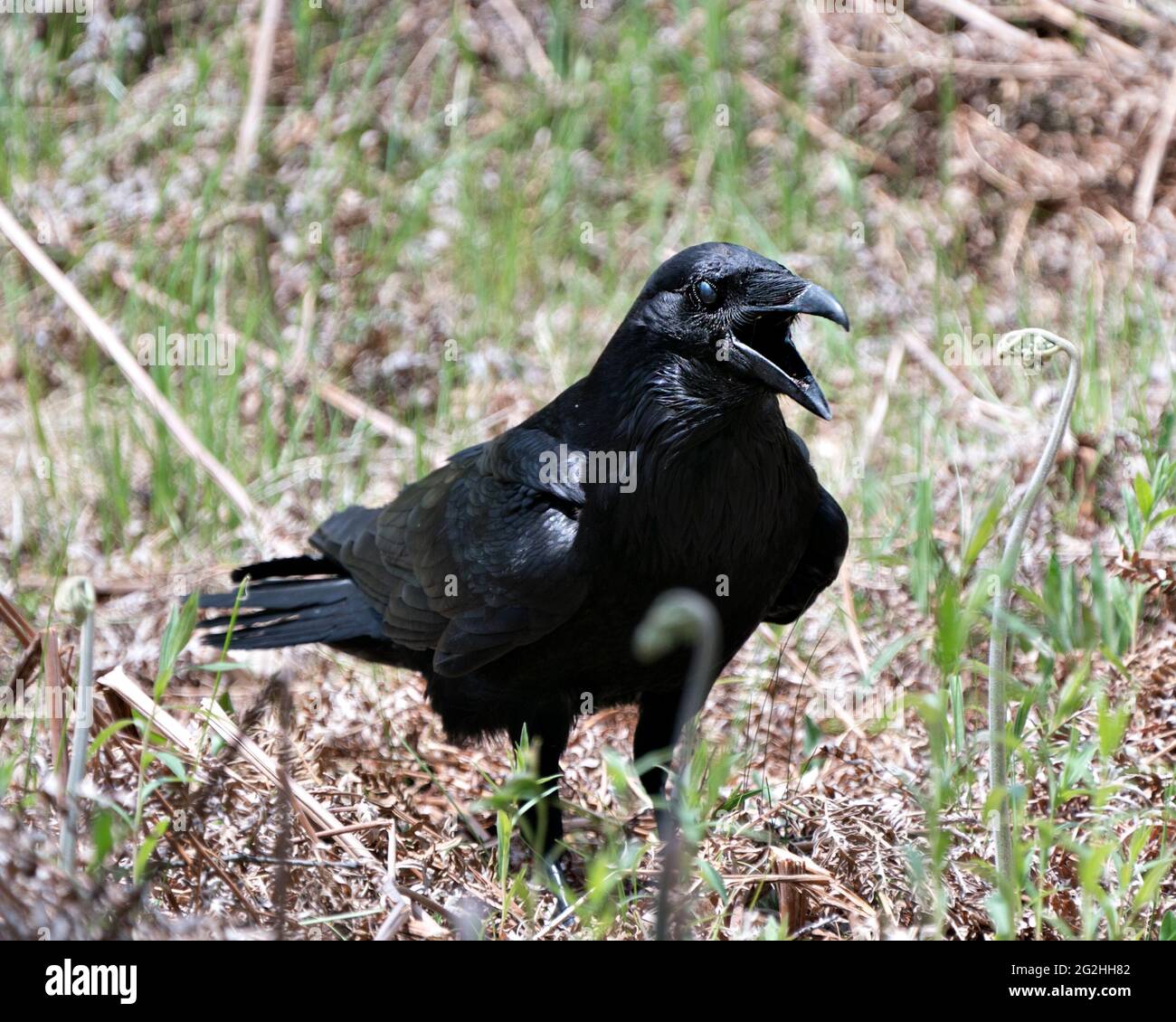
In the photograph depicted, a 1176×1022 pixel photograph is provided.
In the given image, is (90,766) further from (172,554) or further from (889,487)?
(889,487)

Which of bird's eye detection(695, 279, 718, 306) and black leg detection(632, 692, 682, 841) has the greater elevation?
bird's eye detection(695, 279, 718, 306)

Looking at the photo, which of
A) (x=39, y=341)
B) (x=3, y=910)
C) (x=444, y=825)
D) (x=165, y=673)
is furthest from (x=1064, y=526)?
(x=39, y=341)

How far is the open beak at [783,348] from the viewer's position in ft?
10.2

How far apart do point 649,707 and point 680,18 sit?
4773mm

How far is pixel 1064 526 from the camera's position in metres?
4.68

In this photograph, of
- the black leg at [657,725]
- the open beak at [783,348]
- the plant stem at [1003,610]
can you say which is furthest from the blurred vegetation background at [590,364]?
the open beak at [783,348]

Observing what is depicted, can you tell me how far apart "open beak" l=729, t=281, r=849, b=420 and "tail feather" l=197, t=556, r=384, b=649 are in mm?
Answer: 1509

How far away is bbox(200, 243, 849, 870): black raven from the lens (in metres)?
3.31

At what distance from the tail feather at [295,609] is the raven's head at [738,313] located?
1.38 m

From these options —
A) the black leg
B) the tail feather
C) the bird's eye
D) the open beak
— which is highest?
the bird's eye

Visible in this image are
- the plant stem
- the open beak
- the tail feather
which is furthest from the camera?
the tail feather

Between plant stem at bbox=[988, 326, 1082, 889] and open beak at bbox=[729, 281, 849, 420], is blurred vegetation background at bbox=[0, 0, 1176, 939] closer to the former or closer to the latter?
plant stem at bbox=[988, 326, 1082, 889]

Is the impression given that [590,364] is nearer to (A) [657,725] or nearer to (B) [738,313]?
(A) [657,725]

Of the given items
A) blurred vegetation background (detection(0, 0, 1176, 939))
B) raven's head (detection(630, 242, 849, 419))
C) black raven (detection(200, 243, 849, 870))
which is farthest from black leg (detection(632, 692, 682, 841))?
raven's head (detection(630, 242, 849, 419))
